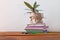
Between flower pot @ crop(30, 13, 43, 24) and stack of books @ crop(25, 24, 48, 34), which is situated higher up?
flower pot @ crop(30, 13, 43, 24)

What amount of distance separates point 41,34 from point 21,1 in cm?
57

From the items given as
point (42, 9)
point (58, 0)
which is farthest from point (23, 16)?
point (58, 0)

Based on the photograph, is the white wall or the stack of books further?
the white wall

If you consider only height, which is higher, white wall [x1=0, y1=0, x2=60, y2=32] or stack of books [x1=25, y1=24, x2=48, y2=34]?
white wall [x1=0, y1=0, x2=60, y2=32]

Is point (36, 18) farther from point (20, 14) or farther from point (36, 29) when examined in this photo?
point (20, 14)

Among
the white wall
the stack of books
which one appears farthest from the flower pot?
the white wall

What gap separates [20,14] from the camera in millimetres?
1748

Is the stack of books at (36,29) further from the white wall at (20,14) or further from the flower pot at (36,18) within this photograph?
the white wall at (20,14)

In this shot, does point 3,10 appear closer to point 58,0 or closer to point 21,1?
point 21,1

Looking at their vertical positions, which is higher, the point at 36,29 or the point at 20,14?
the point at 20,14

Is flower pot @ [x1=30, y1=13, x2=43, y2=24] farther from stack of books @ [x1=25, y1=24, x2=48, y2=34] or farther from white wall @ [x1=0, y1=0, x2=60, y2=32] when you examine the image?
white wall @ [x1=0, y1=0, x2=60, y2=32]

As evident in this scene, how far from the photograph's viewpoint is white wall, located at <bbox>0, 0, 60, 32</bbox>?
175 centimetres

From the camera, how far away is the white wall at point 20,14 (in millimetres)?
1745

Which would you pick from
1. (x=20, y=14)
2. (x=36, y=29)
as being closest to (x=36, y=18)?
(x=36, y=29)
